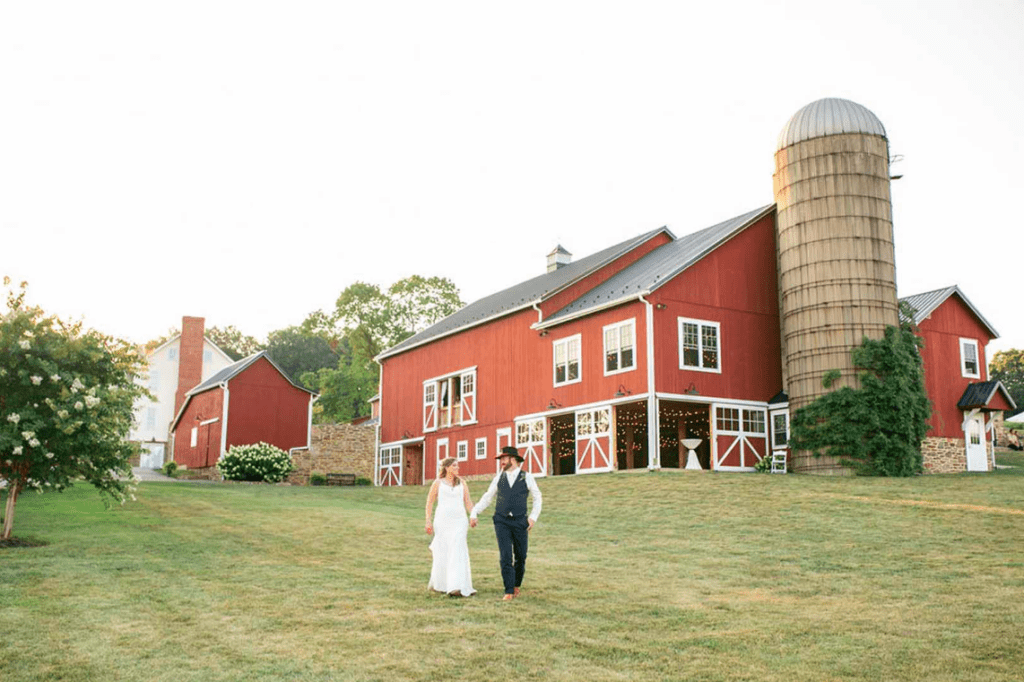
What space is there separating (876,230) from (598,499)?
12.8 metres

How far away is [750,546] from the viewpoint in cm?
1471

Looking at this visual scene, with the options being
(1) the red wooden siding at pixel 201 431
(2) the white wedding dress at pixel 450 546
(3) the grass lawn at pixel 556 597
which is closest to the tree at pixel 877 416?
(3) the grass lawn at pixel 556 597

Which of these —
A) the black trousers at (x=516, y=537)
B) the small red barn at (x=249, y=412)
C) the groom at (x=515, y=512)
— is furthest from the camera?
the small red barn at (x=249, y=412)

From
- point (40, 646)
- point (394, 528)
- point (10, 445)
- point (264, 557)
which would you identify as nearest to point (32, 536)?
point (10, 445)

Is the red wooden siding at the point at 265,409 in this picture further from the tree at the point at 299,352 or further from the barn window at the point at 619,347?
the tree at the point at 299,352

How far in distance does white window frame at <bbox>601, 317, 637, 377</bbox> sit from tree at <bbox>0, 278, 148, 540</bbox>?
1521 cm

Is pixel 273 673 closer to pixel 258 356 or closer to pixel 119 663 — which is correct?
pixel 119 663

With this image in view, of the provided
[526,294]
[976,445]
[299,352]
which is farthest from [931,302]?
[299,352]

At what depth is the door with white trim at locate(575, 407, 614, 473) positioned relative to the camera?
28.0 meters

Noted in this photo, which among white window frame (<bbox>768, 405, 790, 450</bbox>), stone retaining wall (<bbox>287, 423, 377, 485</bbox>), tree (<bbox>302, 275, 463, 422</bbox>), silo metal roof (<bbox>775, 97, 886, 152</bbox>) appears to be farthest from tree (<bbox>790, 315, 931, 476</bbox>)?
tree (<bbox>302, 275, 463, 422</bbox>)

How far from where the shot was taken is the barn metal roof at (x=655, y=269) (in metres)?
28.1

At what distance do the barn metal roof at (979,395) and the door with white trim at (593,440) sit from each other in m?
11.6

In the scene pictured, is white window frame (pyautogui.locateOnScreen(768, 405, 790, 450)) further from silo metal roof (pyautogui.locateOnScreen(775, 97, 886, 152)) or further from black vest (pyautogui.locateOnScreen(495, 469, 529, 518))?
black vest (pyautogui.locateOnScreen(495, 469, 529, 518))

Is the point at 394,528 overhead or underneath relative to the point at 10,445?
underneath
